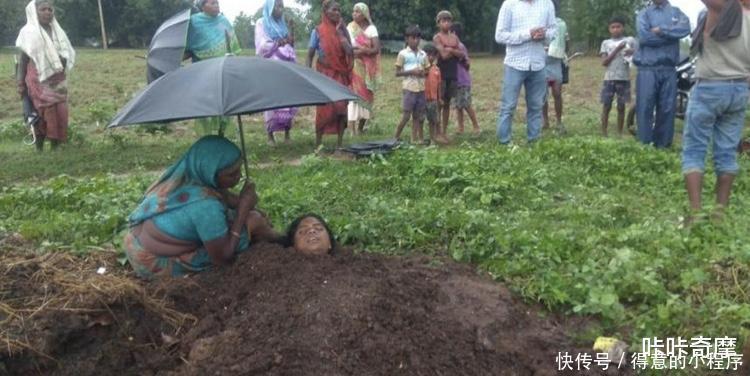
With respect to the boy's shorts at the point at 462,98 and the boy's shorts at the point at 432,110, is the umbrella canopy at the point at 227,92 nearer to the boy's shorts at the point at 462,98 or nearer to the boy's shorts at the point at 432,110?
the boy's shorts at the point at 432,110

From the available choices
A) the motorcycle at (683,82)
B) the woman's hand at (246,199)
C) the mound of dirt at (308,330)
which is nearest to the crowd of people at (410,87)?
the woman's hand at (246,199)

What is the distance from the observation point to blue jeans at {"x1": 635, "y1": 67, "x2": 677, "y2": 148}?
27.8 feet

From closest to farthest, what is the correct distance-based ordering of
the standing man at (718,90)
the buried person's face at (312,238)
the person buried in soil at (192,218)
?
1. the person buried in soil at (192,218)
2. the buried person's face at (312,238)
3. the standing man at (718,90)

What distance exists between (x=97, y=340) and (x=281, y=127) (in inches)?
236

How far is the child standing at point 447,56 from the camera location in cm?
971

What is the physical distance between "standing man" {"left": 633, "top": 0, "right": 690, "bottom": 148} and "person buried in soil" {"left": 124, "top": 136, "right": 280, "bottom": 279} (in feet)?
18.2

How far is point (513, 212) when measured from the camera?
19.3ft

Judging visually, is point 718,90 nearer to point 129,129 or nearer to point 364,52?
point 364,52

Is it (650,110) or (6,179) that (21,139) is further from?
(650,110)

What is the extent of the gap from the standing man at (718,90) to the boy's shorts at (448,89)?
4642 millimetres

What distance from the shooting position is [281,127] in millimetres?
9523

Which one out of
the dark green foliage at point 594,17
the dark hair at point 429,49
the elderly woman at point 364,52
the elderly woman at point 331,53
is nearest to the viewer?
the elderly woman at point 331,53

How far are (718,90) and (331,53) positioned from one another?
4797mm

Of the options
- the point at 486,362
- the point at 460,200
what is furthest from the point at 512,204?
the point at 486,362
